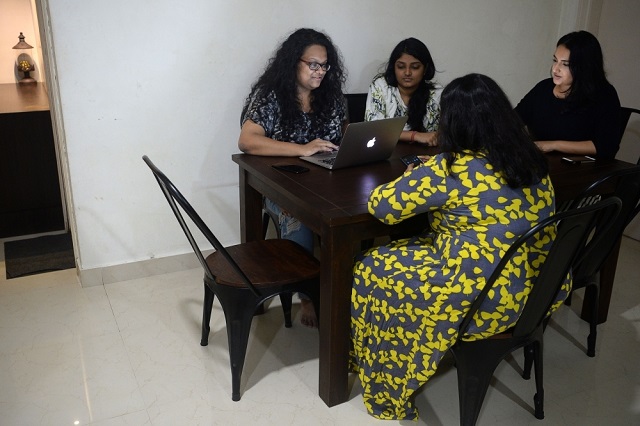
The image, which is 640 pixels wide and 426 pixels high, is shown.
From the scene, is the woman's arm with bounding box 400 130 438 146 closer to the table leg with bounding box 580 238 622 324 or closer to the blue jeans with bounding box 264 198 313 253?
the blue jeans with bounding box 264 198 313 253

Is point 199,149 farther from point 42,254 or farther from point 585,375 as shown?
point 585,375

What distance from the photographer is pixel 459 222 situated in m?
1.83

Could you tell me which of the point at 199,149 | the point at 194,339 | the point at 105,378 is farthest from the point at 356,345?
the point at 199,149

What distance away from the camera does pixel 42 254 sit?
325 cm

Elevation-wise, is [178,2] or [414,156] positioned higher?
[178,2]

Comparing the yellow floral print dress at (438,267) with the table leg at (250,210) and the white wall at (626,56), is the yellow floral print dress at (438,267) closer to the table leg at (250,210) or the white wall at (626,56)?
the table leg at (250,210)

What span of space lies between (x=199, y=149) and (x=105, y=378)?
3.83ft

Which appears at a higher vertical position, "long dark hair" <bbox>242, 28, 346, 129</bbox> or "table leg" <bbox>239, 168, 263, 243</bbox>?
"long dark hair" <bbox>242, 28, 346, 129</bbox>

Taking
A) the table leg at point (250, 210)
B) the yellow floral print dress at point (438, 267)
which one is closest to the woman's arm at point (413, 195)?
the yellow floral print dress at point (438, 267)

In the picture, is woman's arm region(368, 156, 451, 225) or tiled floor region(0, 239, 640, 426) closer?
woman's arm region(368, 156, 451, 225)

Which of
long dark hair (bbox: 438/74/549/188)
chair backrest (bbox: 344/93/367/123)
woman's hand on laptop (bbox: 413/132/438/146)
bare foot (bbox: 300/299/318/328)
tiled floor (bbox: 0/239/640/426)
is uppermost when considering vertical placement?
long dark hair (bbox: 438/74/549/188)

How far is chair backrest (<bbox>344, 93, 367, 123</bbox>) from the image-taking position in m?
3.05

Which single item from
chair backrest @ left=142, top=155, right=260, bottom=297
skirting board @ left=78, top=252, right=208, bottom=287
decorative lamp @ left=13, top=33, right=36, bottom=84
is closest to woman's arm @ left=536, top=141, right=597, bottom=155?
chair backrest @ left=142, top=155, right=260, bottom=297

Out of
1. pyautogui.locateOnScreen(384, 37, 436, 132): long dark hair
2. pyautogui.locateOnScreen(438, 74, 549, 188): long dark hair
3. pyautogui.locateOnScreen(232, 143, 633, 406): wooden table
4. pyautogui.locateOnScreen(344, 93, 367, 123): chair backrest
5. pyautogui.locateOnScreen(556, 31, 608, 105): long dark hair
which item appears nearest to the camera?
pyautogui.locateOnScreen(438, 74, 549, 188): long dark hair
